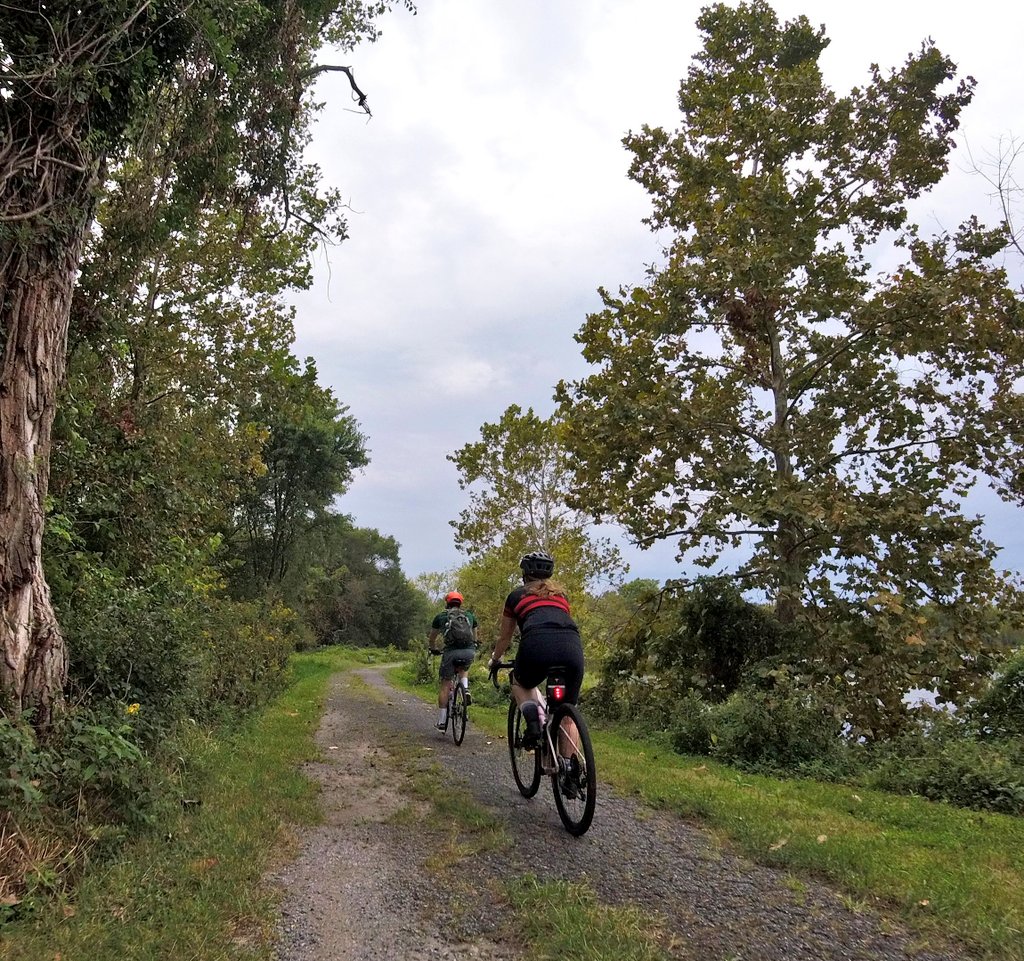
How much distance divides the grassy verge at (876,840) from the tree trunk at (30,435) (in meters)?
4.38

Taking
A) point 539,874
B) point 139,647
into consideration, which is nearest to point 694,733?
point 539,874

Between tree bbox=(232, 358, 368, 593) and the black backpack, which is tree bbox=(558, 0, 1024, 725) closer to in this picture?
the black backpack

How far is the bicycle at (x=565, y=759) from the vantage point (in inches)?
161

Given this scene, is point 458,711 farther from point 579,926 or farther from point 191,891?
point 579,926

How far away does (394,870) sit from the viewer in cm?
368

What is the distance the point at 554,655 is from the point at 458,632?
3958 mm

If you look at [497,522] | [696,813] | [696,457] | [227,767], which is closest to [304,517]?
[497,522]

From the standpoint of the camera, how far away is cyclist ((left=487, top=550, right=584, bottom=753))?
15.0 feet

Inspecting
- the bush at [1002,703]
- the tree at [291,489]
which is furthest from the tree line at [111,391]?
the tree at [291,489]

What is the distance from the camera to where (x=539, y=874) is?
11.4ft

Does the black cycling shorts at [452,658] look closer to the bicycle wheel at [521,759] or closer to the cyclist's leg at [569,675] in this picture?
the bicycle wheel at [521,759]

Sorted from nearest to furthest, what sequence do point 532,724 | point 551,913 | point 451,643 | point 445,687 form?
point 551,913 < point 532,724 < point 445,687 < point 451,643

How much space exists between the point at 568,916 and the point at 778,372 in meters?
10.2

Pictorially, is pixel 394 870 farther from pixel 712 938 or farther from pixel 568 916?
pixel 712 938
